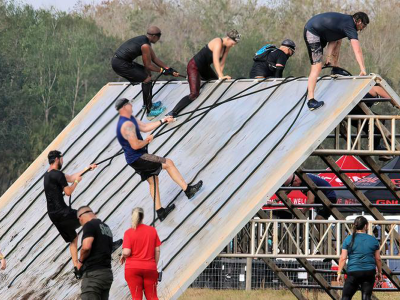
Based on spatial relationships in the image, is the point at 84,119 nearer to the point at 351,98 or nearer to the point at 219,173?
the point at 219,173

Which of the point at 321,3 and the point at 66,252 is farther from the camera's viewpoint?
the point at 321,3

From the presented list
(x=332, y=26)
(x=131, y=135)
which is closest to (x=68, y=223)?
(x=131, y=135)

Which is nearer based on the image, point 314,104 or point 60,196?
point 60,196

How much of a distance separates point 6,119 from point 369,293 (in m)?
46.8

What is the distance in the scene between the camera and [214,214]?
1570 centimetres

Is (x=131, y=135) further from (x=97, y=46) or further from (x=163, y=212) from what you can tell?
(x=97, y=46)

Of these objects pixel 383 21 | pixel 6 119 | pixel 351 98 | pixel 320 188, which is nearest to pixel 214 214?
pixel 351 98

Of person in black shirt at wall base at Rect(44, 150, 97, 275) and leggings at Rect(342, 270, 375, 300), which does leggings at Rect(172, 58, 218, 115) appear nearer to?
person in black shirt at wall base at Rect(44, 150, 97, 275)

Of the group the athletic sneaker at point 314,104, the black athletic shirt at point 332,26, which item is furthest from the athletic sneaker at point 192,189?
the black athletic shirt at point 332,26

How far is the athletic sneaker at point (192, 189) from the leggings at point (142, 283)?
231cm

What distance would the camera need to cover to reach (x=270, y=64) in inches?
754

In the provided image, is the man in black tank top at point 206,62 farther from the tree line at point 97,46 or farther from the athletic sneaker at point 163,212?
the tree line at point 97,46

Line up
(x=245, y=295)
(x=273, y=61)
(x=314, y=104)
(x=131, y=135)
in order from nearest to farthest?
1. (x=131, y=135)
2. (x=314, y=104)
3. (x=273, y=61)
4. (x=245, y=295)

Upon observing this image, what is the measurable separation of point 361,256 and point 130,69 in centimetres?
603
